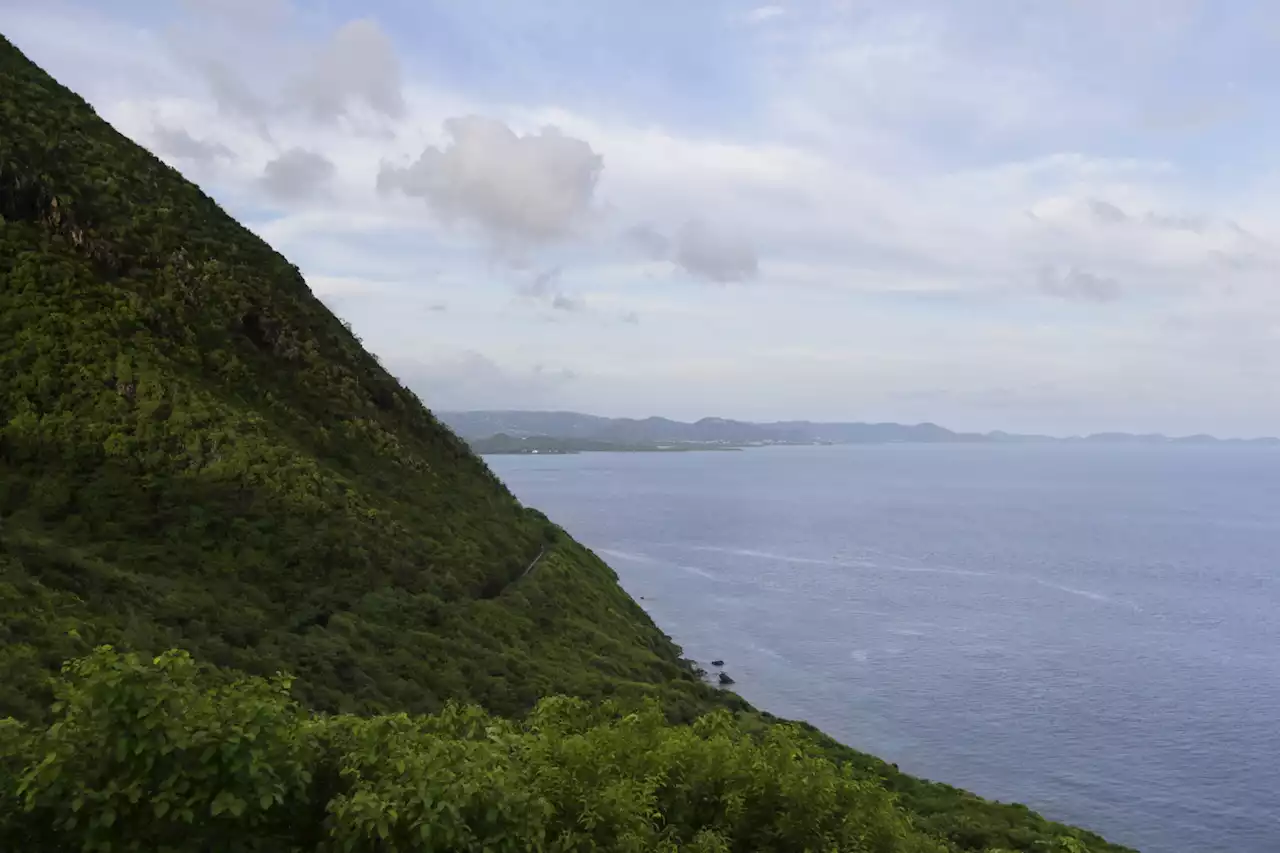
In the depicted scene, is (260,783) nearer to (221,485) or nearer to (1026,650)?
(221,485)

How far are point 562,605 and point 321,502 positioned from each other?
636 inches

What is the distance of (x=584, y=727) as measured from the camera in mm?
16438

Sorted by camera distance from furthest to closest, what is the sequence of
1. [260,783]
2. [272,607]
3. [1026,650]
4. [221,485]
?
[1026,650] → [221,485] → [272,607] → [260,783]

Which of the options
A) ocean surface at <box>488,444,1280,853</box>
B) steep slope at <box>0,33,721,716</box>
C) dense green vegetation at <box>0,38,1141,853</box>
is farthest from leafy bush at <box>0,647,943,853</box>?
ocean surface at <box>488,444,1280,853</box>

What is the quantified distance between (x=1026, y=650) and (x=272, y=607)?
67246mm

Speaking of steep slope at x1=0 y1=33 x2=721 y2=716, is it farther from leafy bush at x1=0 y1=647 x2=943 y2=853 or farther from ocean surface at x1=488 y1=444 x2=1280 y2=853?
ocean surface at x1=488 y1=444 x2=1280 y2=853

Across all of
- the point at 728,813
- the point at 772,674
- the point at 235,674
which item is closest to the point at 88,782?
the point at 728,813

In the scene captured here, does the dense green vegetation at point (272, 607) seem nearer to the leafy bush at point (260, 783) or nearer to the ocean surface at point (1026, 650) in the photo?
the leafy bush at point (260, 783)

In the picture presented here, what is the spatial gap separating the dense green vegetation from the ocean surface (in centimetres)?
1115

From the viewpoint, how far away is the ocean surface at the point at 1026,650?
51719 mm

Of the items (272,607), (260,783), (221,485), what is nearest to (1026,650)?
(272,607)

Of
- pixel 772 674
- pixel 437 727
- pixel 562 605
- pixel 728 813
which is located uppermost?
pixel 437 727

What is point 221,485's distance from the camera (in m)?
→ 35.5

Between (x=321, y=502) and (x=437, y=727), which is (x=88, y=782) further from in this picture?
(x=321, y=502)
